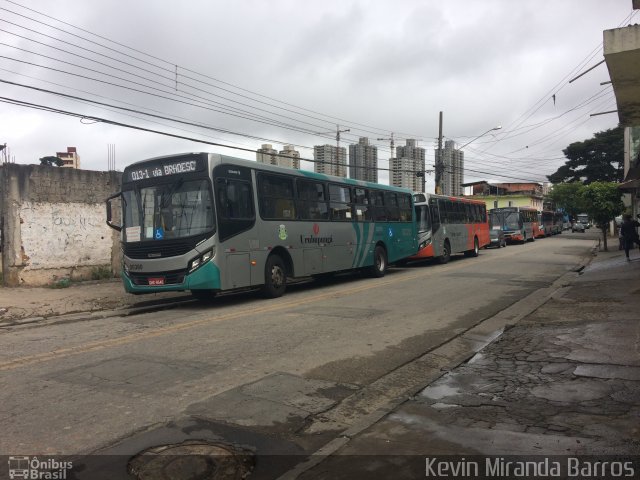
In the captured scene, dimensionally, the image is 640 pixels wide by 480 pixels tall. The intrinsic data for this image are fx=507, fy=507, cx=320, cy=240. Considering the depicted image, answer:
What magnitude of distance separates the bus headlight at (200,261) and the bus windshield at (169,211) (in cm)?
49

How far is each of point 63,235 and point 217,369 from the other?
1079 cm

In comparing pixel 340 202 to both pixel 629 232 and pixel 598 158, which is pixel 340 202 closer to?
pixel 629 232

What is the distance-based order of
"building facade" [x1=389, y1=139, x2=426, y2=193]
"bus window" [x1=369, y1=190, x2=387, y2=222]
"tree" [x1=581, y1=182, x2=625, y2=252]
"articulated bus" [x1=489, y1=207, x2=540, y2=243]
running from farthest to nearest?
1. "articulated bus" [x1=489, y1=207, x2=540, y2=243]
2. "building facade" [x1=389, y1=139, x2=426, y2=193]
3. "tree" [x1=581, y1=182, x2=625, y2=252]
4. "bus window" [x1=369, y1=190, x2=387, y2=222]

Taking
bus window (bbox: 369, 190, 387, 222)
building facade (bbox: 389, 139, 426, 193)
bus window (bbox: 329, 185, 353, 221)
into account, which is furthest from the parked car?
bus window (bbox: 329, 185, 353, 221)

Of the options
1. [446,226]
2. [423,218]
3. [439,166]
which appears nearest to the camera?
[423,218]

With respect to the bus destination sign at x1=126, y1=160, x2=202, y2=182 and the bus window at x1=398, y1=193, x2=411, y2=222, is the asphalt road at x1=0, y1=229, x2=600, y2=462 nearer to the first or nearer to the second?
the bus destination sign at x1=126, y1=160, x2=202, y2=182

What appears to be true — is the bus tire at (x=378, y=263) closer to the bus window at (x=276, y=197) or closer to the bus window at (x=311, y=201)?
the bus window at (x=311, y=201)

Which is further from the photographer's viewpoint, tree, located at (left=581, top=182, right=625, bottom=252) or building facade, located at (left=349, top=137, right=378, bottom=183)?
building facade, located at (left=349, top=137, right=378, bottom=183)

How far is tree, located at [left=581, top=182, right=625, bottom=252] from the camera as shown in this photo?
25.0 meters

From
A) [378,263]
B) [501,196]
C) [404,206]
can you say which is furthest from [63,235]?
[501,196]

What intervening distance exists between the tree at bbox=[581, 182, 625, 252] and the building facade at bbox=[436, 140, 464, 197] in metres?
7.67

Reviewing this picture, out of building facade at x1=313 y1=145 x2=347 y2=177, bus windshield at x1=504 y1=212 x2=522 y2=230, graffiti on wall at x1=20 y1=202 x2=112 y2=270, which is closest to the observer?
graffiti on wall at x1=20 y1=202 x2=112 y2=270

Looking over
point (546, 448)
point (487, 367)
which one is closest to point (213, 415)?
point (546, 448)

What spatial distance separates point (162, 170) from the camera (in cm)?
1117
